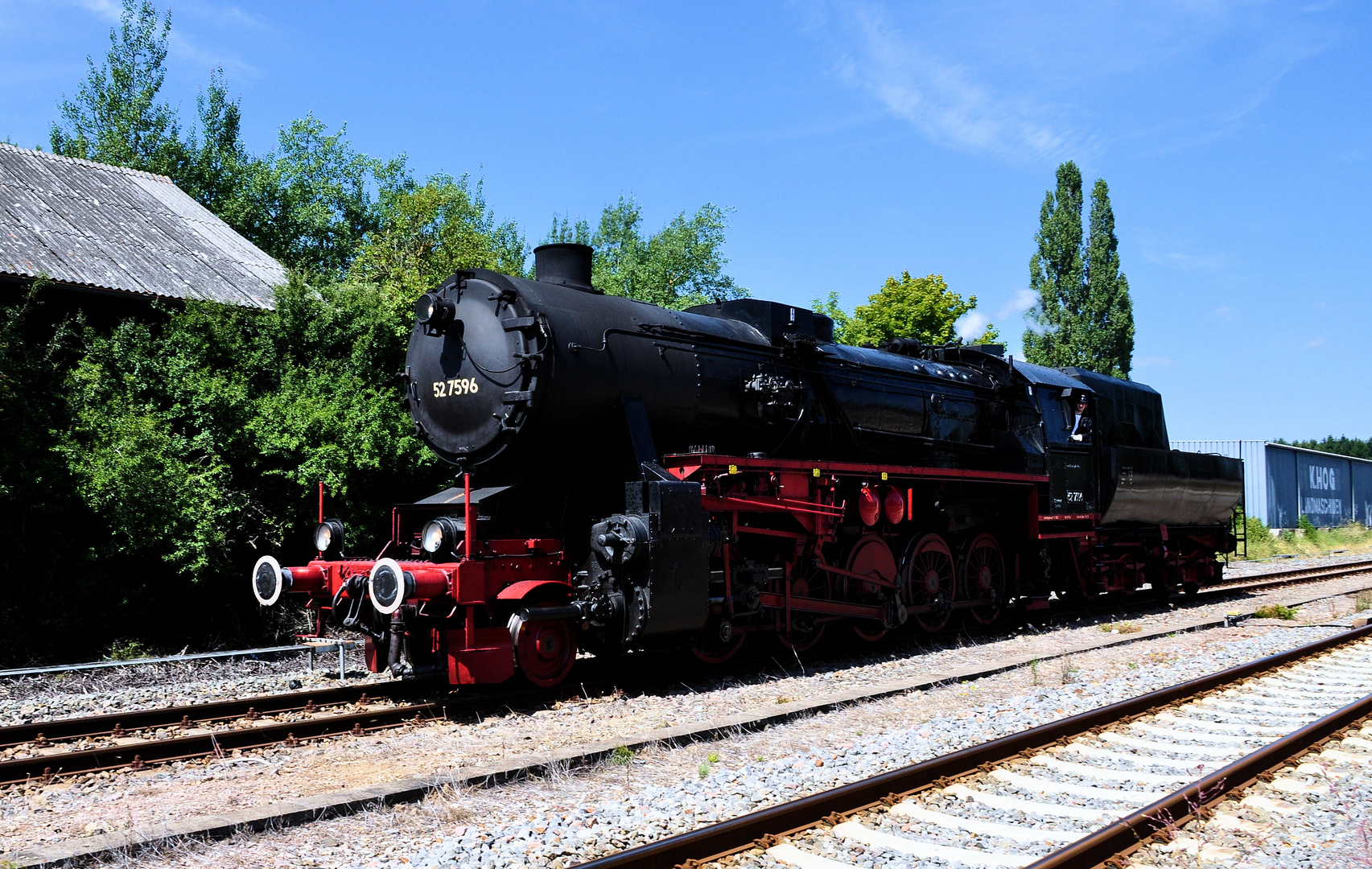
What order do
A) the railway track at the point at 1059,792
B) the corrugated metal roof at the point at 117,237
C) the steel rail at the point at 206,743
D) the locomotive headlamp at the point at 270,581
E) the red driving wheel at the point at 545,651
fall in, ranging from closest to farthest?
the railway track at the point at 1059,792
the steel rail at the point at 206,743
the red driving wheel at the point at 545,651
the locomotive headlamp at the point at 270,581
the corrugated metal roof at the point at 117,237

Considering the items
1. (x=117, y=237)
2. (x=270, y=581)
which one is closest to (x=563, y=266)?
(x=270, y=581)

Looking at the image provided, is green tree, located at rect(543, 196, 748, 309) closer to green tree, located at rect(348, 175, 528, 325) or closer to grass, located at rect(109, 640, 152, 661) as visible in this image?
green tree, located at rect(348, 175, 528, 325)

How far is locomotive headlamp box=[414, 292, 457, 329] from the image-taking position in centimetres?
896

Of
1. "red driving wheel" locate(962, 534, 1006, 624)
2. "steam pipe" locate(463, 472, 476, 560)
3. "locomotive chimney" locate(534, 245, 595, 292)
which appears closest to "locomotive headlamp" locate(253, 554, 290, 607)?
"steam pipe" locate(463, 472, 476, 560)

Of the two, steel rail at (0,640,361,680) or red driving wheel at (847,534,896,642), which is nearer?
steel rail at (0,640,361,680)

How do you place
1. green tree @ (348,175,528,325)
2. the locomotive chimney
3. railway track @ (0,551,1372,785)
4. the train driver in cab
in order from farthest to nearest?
green tree @ (348,175,528,325), the train driver in cab, the locomotive chimney, railway track @ (0,551,1372,785)

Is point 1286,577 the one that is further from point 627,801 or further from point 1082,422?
point 627,801

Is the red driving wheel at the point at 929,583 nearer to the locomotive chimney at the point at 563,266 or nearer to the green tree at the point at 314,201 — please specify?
the locomotive chimney at the point at 563,266

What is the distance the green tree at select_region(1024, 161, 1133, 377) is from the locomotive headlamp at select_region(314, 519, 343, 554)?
38.8 meters

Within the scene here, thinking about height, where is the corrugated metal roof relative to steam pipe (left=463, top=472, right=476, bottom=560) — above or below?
above

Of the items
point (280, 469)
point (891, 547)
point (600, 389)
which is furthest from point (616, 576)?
point (280, 469)

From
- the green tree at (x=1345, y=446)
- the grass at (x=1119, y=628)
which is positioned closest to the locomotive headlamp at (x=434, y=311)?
the grass at (x=1119, y=628)

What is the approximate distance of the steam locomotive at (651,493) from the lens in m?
8.38

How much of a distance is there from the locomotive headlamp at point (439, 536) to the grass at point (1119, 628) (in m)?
9.71
